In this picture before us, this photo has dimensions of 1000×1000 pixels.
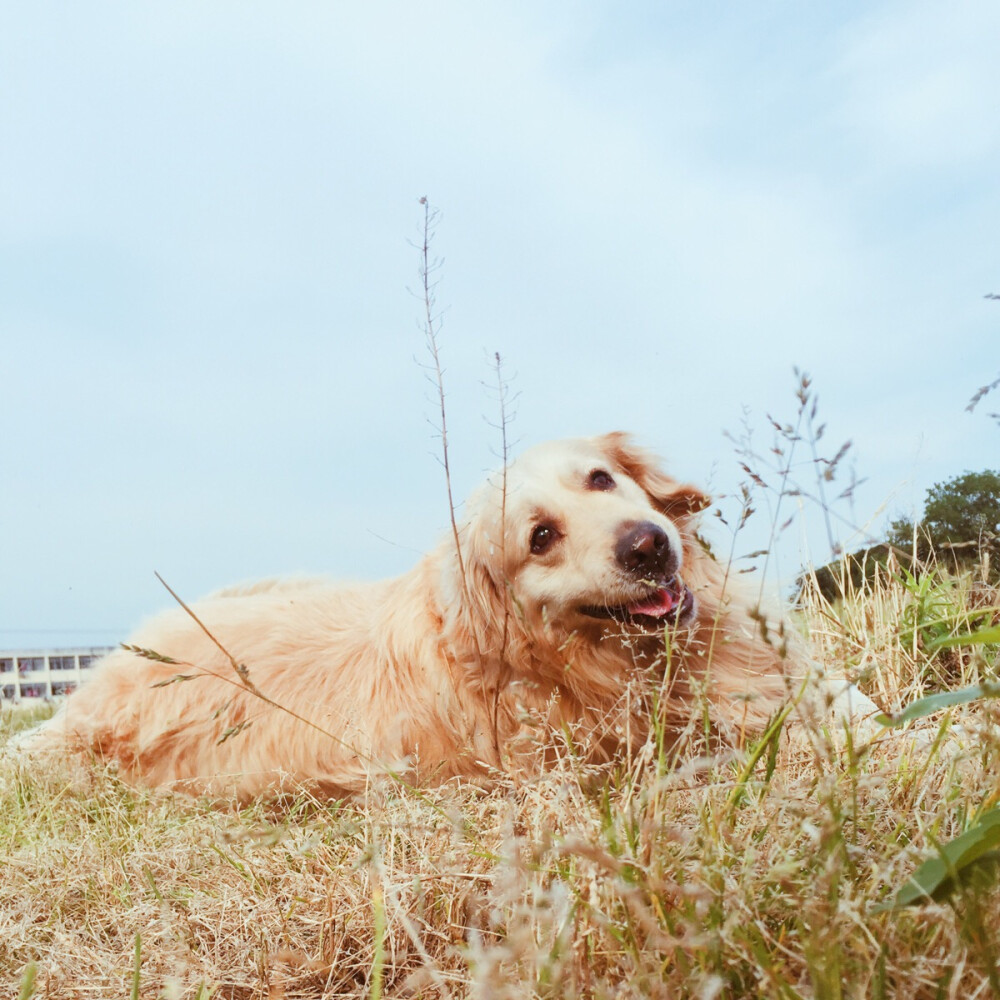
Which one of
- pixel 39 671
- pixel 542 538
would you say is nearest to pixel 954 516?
pixel 542 538

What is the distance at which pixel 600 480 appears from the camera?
11.2 ft

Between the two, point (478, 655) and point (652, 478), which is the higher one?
point (652, 478)

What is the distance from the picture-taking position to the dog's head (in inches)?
121

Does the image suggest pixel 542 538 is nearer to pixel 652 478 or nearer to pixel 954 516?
pixel 652 478

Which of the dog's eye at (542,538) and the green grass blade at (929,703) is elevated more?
the dog's eye at (542,538)

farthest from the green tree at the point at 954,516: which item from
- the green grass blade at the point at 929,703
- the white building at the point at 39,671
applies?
the white building at the point at 39,671

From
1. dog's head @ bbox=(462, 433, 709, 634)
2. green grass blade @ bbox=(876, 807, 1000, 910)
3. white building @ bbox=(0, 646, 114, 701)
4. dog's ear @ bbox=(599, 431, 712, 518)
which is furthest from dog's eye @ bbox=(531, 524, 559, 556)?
white building @ bbox=(0, 646, 114, 701)

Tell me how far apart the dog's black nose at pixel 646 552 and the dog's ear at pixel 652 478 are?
58 centimetres

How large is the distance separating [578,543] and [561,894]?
5.82ft

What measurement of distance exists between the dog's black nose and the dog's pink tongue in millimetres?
72

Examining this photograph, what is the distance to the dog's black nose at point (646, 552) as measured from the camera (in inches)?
119

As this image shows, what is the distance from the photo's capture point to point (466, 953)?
4.17 ft

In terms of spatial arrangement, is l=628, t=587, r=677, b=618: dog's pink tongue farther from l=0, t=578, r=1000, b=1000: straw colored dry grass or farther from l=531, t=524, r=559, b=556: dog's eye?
l=0, t=578, r=1000, b=1000: straw colored dry grass

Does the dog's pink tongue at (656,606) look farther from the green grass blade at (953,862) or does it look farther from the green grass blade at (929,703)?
the green grass blade at (953,862)
